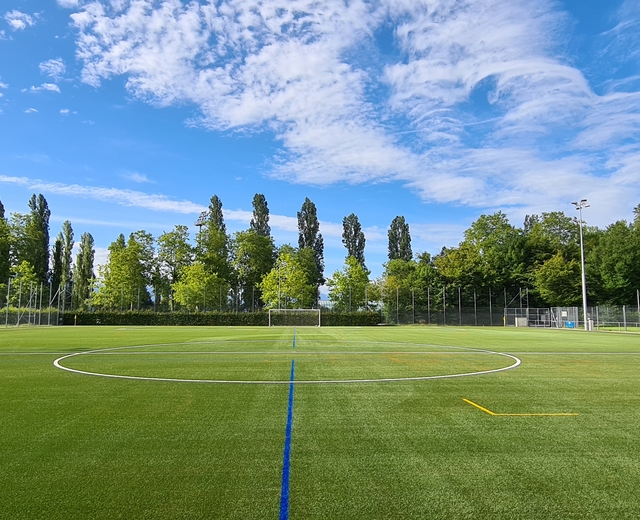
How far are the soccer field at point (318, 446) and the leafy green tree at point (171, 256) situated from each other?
66.2 m

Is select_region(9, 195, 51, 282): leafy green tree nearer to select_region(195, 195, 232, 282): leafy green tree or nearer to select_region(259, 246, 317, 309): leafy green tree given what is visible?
select_region(195, 195, 232, 282): leafy green tree

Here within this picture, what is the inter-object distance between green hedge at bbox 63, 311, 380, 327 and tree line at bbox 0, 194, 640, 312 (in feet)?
19.4

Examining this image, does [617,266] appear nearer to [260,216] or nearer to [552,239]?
[552,239]

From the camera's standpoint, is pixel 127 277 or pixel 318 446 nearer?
pixel 318 446

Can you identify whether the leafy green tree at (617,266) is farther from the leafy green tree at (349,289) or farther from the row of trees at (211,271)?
the row of trees at (211,271)

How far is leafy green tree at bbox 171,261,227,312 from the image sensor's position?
6538 centimetres

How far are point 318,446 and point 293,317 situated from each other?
5513 centimetres

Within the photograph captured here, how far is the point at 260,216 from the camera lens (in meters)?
90.7

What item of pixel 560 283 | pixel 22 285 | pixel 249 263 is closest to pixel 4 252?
pixel 22 285

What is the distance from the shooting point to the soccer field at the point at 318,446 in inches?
158

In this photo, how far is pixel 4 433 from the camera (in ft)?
19.6

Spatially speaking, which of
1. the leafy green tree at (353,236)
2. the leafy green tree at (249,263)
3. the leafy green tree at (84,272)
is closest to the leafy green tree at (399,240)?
the leafy green tree at (353,236)

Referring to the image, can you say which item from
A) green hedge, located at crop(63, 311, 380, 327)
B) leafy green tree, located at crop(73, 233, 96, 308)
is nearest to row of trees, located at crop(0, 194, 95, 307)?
leafy green tree, located at crop(73, 233, 96, 308)

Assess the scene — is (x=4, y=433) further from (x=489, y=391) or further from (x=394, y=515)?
(x=489, y=391)
